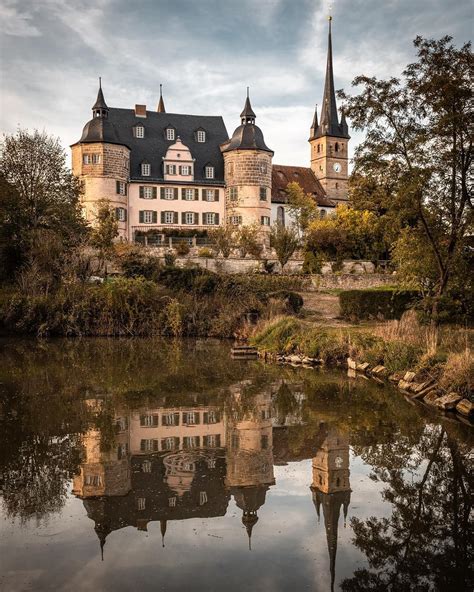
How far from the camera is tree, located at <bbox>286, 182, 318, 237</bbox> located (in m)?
56.9

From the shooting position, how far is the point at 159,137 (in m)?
57.8

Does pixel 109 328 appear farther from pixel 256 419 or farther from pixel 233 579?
pixel 233 579

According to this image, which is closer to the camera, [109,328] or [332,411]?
[332,411]

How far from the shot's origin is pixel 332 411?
13953mm

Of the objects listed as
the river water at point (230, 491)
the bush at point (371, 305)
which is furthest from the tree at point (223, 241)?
the river water at point (230, 491)

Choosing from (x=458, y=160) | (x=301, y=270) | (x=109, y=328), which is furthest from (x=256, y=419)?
(x=301, y=270)

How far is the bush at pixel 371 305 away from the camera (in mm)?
31969

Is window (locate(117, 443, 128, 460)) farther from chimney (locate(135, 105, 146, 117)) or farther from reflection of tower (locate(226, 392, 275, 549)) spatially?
chimney (locate(135, 105, 146, 117))

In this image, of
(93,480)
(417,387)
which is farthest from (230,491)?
(417,387)

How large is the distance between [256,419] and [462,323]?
1203 cm

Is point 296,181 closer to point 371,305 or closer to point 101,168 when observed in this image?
point 101,168

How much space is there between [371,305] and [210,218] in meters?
26.1

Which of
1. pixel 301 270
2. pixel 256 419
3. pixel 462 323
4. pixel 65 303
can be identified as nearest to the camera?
pixel 256 419

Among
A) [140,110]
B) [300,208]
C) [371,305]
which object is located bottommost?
[371,305]
